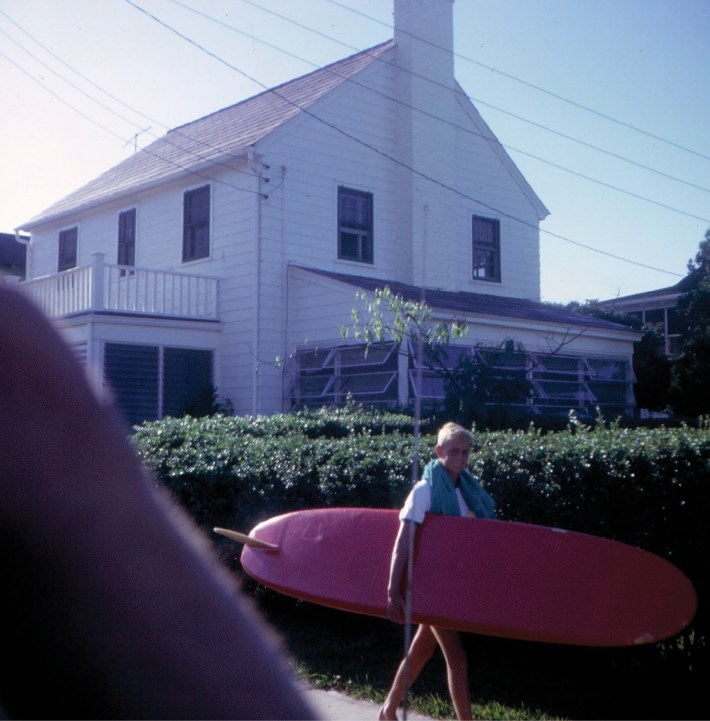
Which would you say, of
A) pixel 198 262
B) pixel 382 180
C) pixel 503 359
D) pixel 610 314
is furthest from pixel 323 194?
pixel 610 314

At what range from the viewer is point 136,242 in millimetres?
19938

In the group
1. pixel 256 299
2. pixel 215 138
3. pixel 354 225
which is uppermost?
pixel 215 138

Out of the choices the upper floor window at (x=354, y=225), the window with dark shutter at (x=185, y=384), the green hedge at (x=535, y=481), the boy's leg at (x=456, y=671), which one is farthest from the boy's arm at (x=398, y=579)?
the upper floor window at (x=354, y=225)

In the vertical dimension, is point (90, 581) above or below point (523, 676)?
above

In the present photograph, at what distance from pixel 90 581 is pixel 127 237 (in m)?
20.4

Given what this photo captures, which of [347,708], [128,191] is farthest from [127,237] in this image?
[347,708]

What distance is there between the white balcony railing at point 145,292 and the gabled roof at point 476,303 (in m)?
2.15

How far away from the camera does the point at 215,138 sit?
19.5 meters

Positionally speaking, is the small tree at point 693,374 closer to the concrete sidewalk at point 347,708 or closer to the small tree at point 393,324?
the small tree at point 393,324

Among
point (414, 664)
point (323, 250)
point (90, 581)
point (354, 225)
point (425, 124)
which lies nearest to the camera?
point (90, 581)

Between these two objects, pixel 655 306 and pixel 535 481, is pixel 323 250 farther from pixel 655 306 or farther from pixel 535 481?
pixel 655 306

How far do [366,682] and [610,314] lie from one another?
74.2 feet

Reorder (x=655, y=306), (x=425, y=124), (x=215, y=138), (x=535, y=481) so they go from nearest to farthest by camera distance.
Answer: (x=535, y=481) → (x=425, y=124) → (x=215, y=138) → (x=655, y=306)

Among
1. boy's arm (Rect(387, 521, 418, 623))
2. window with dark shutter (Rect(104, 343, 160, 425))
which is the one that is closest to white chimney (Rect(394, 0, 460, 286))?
window with dark shutter (Rect(104, 343, 160, 425))
